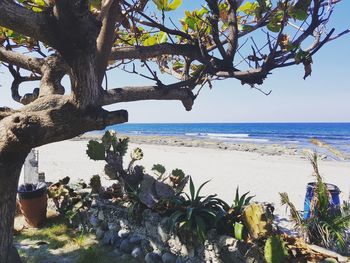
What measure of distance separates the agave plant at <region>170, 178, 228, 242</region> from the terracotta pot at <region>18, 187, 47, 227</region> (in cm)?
305

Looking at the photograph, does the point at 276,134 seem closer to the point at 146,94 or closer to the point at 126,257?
the point at 126,257

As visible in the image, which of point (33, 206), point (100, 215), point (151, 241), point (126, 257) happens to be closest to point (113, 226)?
point (100, 215)

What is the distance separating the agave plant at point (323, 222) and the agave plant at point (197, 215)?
1.05 meters

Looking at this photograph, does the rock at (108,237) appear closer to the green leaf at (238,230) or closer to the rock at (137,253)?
the rock at (137,253)

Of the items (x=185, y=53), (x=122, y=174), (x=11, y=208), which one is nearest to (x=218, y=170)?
(x=122, y=174)

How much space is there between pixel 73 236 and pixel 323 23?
5.27 m

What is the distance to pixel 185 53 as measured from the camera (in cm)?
402

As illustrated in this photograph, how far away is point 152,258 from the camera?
4969mm

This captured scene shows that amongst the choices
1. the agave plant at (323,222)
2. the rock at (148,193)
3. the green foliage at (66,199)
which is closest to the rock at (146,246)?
the rock at (148,193)

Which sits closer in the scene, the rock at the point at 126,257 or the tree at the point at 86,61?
the tree at the point at 86,61

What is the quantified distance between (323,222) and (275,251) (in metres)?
1.08

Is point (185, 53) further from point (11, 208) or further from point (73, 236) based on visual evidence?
point (73, 236)

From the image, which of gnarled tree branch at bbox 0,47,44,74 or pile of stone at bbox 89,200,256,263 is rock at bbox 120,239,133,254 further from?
gnarled tree branch at bbox 0,47,44,74

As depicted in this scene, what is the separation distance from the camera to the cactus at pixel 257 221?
164 inches
